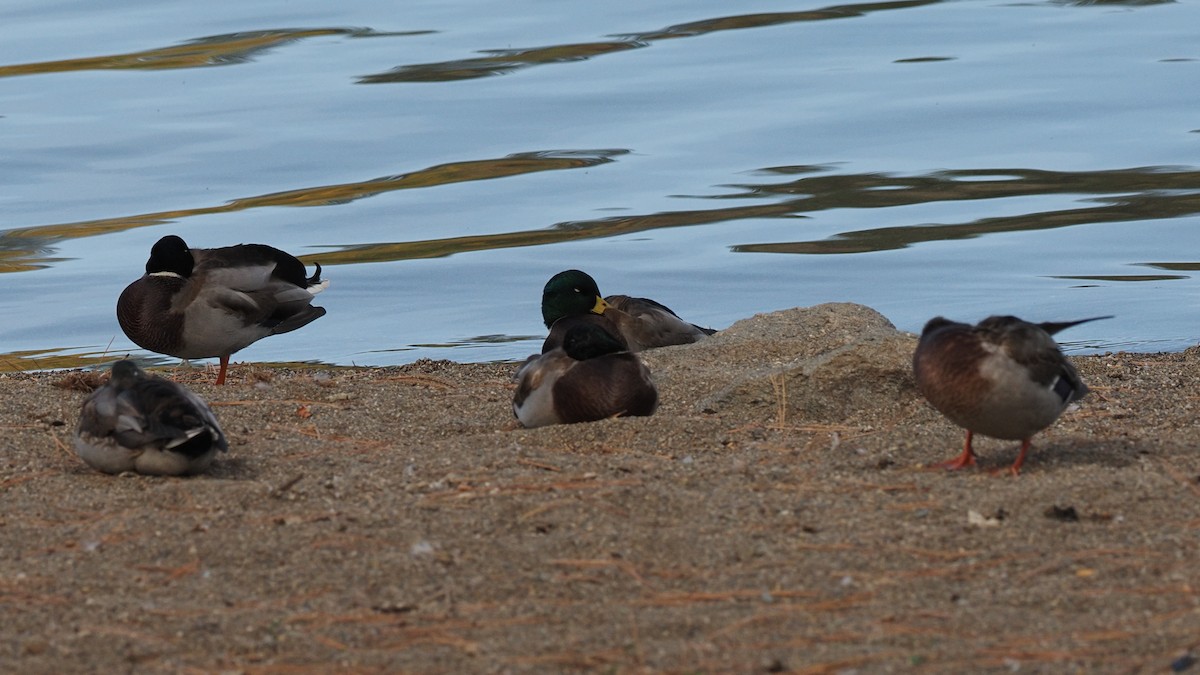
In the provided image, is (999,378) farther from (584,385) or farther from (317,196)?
(317,196)

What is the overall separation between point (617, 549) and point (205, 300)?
4.71 meters

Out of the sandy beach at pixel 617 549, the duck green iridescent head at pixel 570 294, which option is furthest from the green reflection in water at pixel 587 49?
the sandy beach at pixel 617 549

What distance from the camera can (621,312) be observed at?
9859 mm

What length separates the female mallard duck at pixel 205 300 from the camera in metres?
9.05

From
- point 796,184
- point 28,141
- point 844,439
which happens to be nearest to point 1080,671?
point 844,439

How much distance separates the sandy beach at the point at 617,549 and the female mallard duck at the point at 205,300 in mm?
1843

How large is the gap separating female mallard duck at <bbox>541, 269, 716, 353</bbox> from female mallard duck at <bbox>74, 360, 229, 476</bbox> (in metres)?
3.59

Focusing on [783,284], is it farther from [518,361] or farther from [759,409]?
[759,409]

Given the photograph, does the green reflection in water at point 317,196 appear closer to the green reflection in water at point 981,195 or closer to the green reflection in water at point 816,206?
the green reflection in water at point 816,206

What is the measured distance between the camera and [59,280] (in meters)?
13.0

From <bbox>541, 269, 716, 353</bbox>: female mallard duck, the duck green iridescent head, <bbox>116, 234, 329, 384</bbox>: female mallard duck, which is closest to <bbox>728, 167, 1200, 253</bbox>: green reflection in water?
<bbox>541, 269, 716, 353</bbox>: female mallard duck

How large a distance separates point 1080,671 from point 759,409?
345 cm

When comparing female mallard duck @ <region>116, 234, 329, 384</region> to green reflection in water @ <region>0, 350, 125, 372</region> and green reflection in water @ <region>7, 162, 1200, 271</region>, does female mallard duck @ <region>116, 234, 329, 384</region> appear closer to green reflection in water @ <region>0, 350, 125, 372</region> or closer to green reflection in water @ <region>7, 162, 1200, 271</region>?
green reflection in water @ <region>0, 350, 125, 372</region>

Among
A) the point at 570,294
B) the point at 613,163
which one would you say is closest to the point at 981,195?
the point at 613,163
